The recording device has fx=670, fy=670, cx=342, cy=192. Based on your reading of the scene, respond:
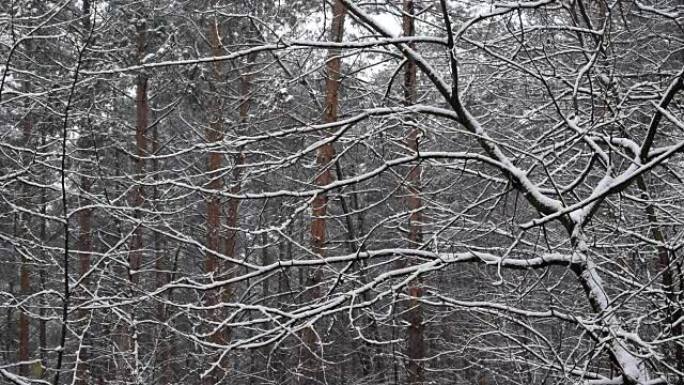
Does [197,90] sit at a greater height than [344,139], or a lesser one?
greater

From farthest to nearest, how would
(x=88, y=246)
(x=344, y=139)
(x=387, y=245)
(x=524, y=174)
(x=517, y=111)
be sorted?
(x=387, y=245) → (x=88, y=246) → (x=517, y=111) → (x=344, y=139) → (x=524, y=174)

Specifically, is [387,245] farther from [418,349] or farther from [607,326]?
[607,326]

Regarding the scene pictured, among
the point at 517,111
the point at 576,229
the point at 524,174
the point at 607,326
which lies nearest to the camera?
the point at 607,326

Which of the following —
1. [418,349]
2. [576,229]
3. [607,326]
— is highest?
[576,229]

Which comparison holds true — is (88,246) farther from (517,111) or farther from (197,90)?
(517,111)

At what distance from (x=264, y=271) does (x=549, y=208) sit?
6.32ft

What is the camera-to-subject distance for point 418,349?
31.8 feet

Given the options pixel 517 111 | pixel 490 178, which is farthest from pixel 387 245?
pixel 490 178

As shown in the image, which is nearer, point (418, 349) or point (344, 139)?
point (344, 139)

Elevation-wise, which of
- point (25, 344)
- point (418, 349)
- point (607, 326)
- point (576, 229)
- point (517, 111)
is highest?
point (517, 111)

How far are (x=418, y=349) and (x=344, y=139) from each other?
5540 mm

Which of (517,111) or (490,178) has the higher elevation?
(517,111)

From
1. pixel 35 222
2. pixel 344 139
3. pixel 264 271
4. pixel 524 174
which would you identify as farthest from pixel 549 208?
pixel 35 222

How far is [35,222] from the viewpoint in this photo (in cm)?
2125
